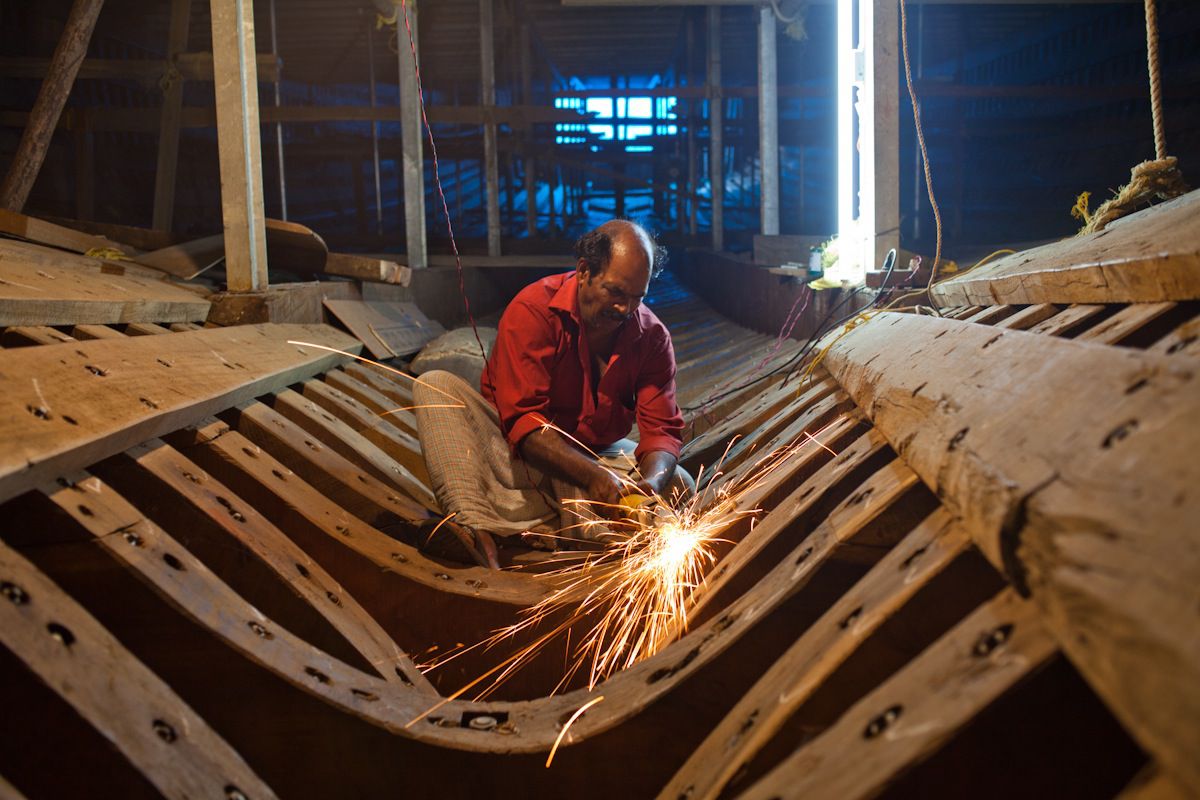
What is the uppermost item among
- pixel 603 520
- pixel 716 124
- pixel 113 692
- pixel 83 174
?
pixel 716 124

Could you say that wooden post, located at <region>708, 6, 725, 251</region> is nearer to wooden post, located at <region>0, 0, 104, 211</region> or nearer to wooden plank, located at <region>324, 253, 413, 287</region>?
wooden plank, located at <region>324, 253, 413, 287</region>

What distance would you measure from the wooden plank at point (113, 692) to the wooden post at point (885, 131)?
4.44 m

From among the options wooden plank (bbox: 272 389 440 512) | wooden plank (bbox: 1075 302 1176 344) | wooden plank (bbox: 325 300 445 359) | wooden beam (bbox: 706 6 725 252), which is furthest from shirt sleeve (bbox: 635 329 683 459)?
wooden beam (bbox: 706 6 725 252)

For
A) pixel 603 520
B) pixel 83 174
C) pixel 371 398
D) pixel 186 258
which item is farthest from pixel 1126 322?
pixel 83 174

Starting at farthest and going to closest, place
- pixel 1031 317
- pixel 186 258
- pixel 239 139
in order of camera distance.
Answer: pixel 186 258 < pixel 239 139 < pixel 1031 317

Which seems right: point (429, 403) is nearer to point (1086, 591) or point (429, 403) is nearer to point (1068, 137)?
point (1086, 591)

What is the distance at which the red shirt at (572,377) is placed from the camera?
11.6 feet

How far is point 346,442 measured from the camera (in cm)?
389


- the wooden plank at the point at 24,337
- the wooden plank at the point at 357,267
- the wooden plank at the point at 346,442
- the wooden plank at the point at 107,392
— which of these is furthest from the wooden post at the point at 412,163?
the wooden plank at the point at 24,337

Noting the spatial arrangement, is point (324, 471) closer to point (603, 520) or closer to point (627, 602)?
point (603, 520)

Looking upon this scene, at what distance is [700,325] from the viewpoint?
10.3 meters

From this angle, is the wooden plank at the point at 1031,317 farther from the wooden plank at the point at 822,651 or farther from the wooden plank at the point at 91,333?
the wooden plank at the point at 91,333

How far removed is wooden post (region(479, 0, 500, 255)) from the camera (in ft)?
37.1

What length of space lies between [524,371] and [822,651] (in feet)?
7.31
